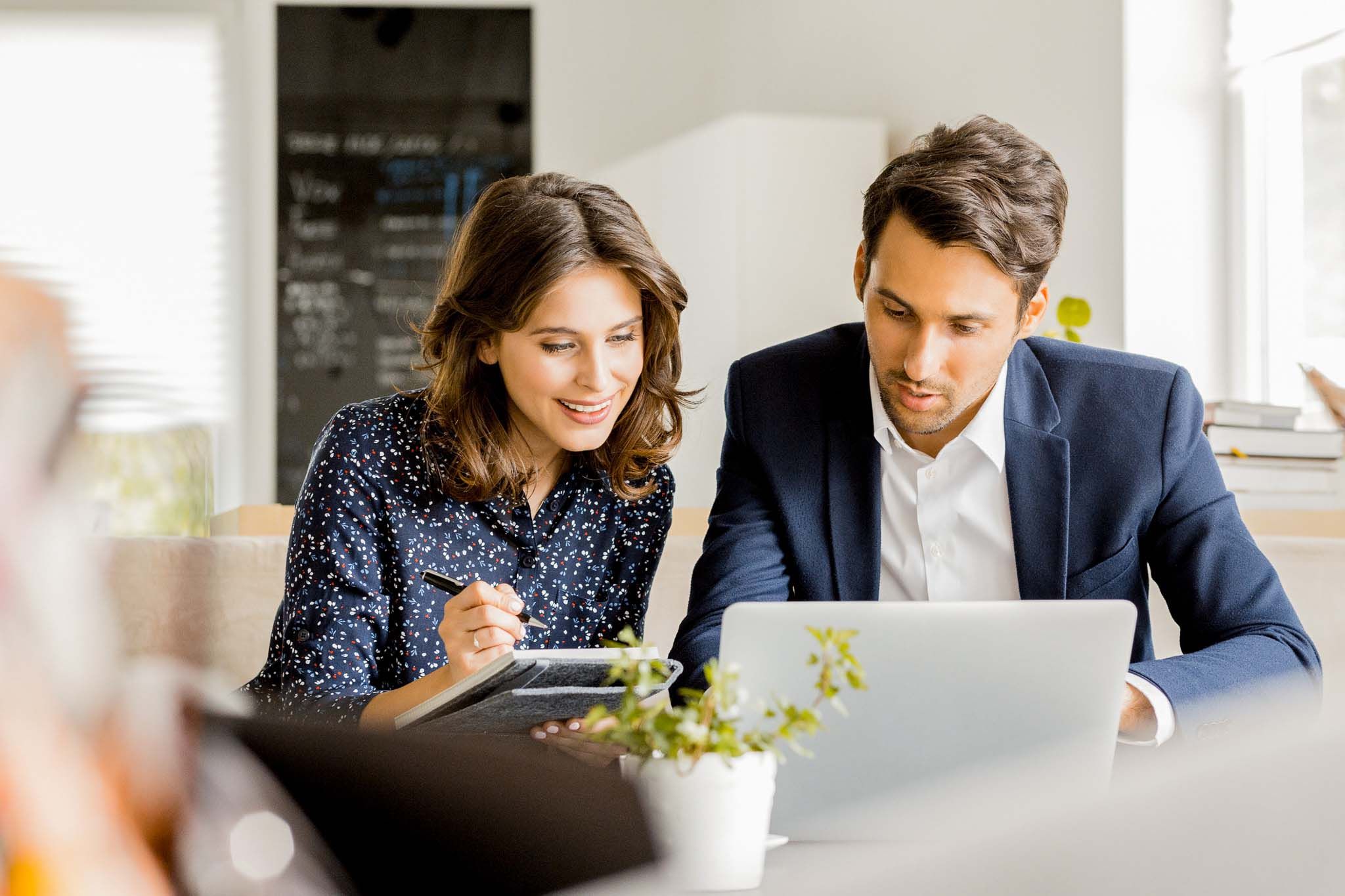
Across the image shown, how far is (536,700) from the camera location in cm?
119

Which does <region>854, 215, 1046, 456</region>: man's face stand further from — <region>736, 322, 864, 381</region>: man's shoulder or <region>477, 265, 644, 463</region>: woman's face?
<region>477, 265, 644, 463</region>: woman's face

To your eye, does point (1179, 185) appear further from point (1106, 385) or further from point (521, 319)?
point (521, 319)

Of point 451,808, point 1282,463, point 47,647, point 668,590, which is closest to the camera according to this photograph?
point 47,647

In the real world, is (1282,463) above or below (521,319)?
below

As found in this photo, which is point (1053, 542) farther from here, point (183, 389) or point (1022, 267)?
point (183, 389)

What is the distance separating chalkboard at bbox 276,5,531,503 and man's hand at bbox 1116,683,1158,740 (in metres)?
3.70

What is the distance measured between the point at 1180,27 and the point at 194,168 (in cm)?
326

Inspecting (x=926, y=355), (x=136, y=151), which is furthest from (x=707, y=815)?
(x=136, y=151)

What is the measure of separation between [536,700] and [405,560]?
0.53 meters

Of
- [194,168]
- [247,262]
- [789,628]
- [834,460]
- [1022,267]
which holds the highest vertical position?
[194,168]

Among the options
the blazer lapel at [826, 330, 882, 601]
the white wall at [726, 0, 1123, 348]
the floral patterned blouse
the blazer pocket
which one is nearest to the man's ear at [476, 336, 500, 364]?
the floral patterned blouse

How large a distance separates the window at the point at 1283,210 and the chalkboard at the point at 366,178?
8.24 feet

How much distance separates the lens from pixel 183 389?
1.59ft

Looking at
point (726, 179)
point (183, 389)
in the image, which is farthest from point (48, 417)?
point (726, 179)
